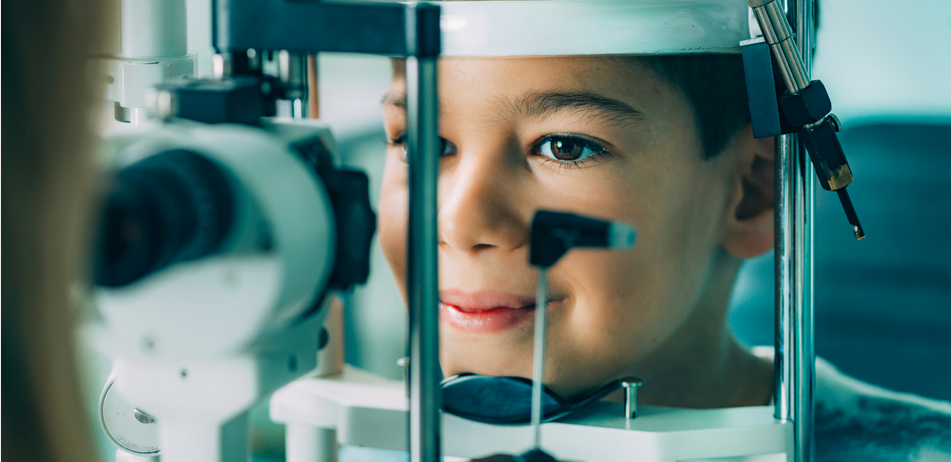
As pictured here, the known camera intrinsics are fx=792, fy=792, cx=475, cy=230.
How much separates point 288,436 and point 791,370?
42 cm

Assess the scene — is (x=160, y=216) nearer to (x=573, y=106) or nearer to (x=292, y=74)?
(x=292, y=74)

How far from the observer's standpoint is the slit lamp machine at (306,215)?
340mm

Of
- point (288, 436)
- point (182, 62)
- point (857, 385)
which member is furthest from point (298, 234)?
point (857, 385)

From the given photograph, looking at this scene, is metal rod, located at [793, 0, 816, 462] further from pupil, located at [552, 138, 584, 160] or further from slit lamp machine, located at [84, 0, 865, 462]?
pupil, located at [552, 138, 584, 160]

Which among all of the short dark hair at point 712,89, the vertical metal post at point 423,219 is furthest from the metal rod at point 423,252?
the short dark hair at point 712,89

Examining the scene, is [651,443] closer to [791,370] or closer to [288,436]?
[791,370]

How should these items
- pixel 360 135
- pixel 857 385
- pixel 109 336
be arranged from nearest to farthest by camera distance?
pixel 109 336 → pixel 857 385 → pixel 360 135

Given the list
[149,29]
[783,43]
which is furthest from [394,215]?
[783,43]

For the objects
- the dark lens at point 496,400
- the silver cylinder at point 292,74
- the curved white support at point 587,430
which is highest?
the silver cylinder at point 292,74

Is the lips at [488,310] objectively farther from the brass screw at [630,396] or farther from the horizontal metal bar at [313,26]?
the horizontal metal bar at [313,26]

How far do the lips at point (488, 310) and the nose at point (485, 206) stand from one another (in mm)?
43

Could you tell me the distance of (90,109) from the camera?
25 cm

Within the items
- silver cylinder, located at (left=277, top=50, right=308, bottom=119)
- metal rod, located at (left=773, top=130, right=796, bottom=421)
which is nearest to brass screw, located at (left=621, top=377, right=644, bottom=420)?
metal rod, located at (left=773, top=130, right=796, bottom=421)

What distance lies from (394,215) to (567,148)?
0.18 metres
